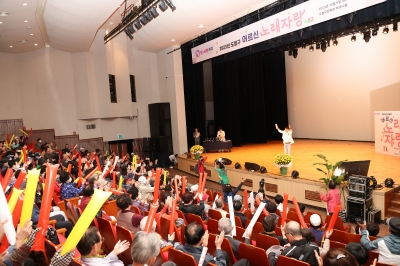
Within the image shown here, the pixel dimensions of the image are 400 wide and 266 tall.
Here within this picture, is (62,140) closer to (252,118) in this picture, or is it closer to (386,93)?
(252,118)

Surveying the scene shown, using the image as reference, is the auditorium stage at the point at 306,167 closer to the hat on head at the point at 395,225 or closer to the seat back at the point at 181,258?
the hat on head at the point at 395,225

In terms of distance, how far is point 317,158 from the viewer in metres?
10.7

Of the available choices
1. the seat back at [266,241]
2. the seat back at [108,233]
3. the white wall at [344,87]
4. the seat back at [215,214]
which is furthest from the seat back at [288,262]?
the white wall at [344,87]

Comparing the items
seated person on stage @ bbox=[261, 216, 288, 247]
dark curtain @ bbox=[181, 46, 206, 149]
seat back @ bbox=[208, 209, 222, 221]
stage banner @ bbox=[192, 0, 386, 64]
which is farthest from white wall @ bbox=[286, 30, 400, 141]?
seated person on stage @ bbox=[261, 216, 288, 247]

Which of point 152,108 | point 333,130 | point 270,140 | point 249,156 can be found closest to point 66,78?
point 152,108

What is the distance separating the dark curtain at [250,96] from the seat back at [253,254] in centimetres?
1251

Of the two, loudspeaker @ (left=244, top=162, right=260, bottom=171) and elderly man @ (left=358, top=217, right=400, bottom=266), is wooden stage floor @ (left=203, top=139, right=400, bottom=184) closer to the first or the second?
loudspeaker @ (left=244, top=162, right=260, bottom=171)

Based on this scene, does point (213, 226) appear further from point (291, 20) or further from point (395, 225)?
point (291, 20)

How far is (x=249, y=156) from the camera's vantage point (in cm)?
1221

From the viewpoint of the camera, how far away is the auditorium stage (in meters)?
7.69

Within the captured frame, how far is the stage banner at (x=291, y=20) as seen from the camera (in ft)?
21.3

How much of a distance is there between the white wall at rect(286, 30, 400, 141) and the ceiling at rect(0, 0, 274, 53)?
581cm

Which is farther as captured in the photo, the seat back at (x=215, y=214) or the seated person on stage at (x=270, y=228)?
the seat back at (x=215, y=214)

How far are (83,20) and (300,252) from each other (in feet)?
26.2
